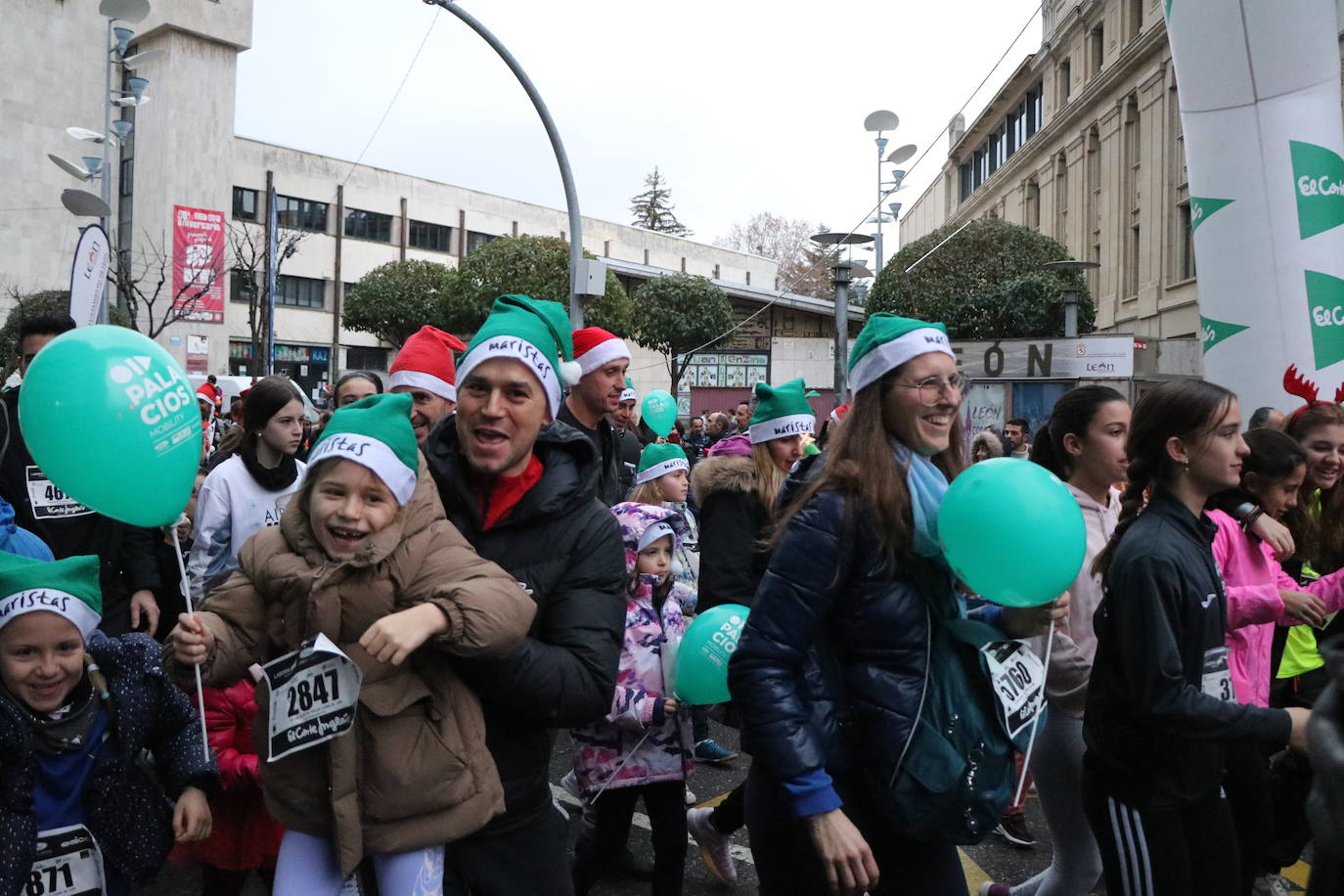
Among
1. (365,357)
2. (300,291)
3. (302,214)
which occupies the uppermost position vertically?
(302,214)

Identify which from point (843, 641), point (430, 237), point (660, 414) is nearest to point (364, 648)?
point (843, 641)

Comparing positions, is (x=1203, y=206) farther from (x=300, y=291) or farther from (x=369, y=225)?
(x=369, y=225)

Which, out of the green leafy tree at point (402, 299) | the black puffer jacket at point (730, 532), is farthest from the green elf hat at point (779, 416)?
the green leafy tree at point (402, 299)

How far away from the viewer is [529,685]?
7.36ft

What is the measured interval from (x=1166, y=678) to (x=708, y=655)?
1.53m

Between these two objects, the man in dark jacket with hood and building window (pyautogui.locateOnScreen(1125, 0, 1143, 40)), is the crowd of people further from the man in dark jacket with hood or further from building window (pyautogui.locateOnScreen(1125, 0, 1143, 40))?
building window (pyautogui.locateOnScreen(1125, 0, 1143, 40))

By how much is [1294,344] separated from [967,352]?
1066 centimetres

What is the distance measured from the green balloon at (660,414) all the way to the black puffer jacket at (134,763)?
8.13 metres

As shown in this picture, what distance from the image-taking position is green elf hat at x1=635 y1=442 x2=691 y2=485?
5086 millimetres

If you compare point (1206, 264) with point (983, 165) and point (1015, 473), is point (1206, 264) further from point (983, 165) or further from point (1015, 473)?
point (983, 165)

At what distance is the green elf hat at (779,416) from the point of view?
4.99 m

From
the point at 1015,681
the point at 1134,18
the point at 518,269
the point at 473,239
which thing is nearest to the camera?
the point at 1015,681

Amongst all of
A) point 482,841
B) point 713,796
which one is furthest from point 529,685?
point 713,796

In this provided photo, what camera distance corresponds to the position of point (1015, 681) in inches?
93.1
